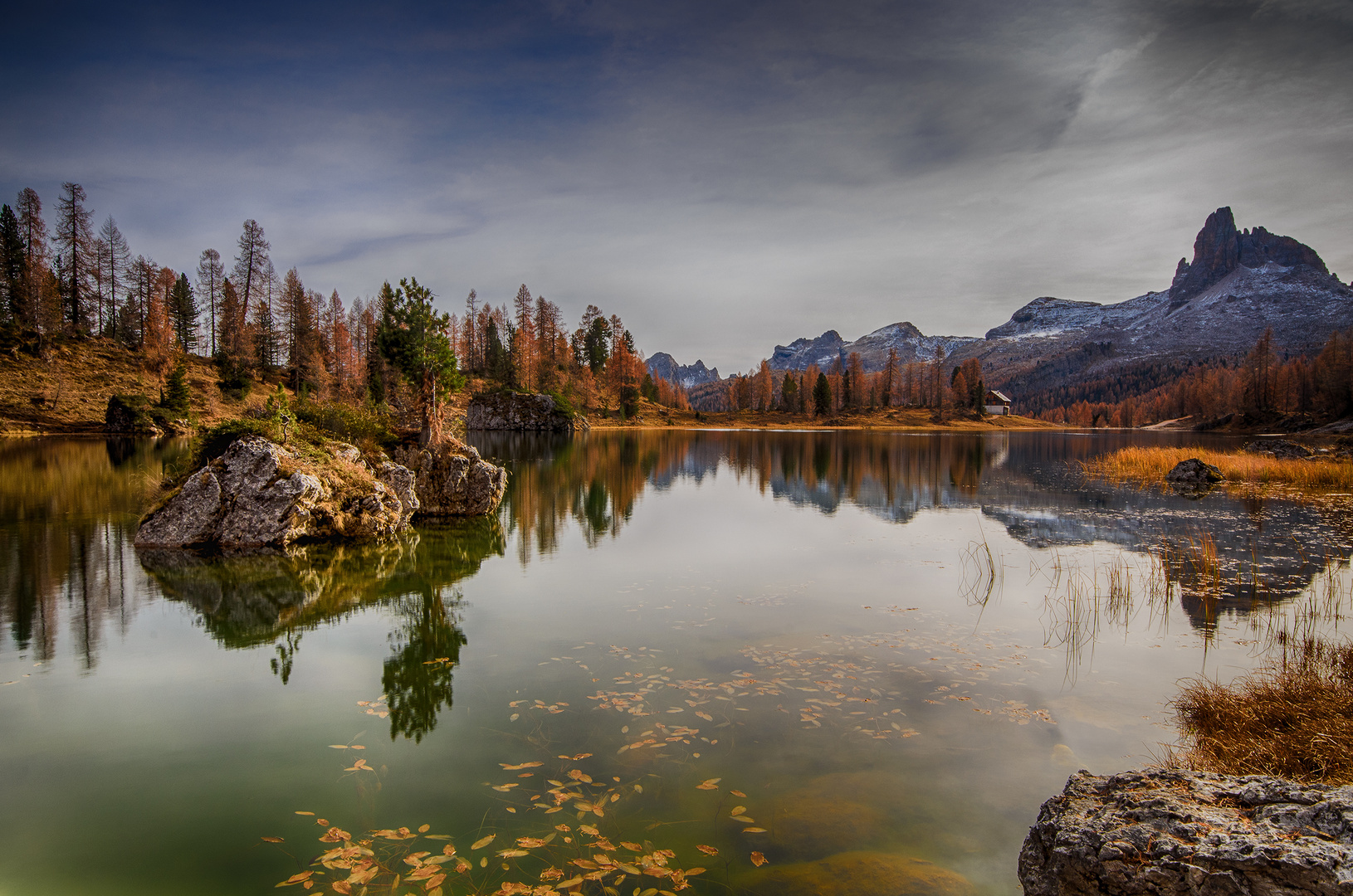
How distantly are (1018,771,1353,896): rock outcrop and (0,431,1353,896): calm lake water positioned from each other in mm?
1538

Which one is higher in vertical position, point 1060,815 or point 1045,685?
point 1060,815

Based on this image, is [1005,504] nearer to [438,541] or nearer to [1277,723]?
[1277,723]

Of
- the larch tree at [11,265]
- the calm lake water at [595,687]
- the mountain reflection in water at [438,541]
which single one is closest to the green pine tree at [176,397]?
Result: the mountain reflection in water at [438,541]

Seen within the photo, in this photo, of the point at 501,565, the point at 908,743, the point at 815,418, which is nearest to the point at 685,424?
the point at 815,418

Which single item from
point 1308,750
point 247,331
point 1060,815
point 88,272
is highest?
point 88,272

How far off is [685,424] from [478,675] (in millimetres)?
129013

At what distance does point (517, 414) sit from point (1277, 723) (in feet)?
316

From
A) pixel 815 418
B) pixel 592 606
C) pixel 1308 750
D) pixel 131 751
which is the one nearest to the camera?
pixel 1308 750

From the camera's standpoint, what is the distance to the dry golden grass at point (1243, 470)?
34.2 m

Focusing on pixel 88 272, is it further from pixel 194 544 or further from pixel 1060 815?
pixel 1060 815

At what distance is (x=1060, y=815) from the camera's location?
4.62 meters

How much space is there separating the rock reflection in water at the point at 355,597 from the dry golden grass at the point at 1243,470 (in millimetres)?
40047

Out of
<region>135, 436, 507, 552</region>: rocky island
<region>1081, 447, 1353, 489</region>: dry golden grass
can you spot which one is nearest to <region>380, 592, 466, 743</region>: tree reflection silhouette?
<region>135, 436, 507, 552</region>: rocky island

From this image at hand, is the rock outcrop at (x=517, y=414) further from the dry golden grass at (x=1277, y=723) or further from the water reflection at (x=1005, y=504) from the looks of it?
the dry golden grass at (x=1277, y=723)
